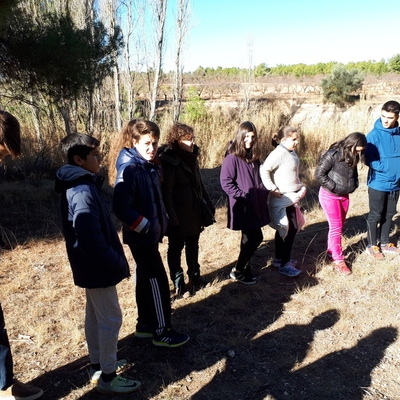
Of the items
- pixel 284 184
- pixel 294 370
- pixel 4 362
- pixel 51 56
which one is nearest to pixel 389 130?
pixel 284 184

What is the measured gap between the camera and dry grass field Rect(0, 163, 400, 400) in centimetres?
256

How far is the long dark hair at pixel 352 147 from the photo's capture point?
154 inches

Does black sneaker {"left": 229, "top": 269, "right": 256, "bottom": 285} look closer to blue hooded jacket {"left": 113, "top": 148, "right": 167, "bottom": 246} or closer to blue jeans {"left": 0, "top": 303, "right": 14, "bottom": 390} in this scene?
blue hooded jacket {"left": 113, "top": 148, "right": 167, "bottom": 246}

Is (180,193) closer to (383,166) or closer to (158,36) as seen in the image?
(383,166)

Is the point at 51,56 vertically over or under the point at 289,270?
over

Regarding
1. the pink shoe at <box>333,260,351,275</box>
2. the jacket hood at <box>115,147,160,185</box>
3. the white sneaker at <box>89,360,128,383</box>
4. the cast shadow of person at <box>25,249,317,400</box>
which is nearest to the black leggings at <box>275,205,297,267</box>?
the cast shadow of person at <box>25,249,317,400</box>

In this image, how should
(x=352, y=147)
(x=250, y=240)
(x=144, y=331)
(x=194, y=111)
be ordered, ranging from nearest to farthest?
1. (x=144, y=331)
2. (x=250, y=240)
3. (x=352, y=147)
4. (x=194, y=111)

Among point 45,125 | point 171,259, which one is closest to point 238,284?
point 171,259

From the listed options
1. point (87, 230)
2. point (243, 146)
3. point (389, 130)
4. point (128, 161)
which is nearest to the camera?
point (87, 230)

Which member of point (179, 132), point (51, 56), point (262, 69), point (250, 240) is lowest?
point (250, 240)

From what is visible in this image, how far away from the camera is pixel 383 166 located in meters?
4.35

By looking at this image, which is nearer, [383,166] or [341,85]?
[383,166]

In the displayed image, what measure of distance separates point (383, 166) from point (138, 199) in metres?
2.97

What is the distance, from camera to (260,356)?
114 inches
